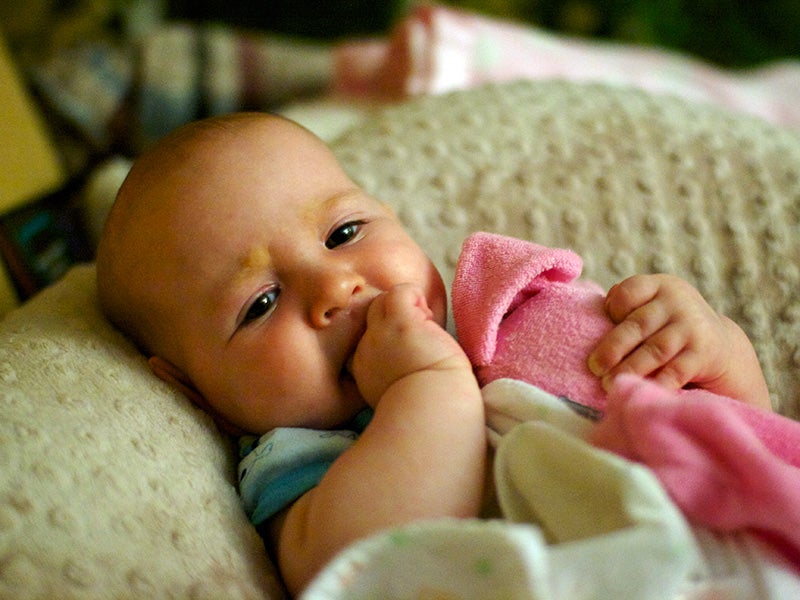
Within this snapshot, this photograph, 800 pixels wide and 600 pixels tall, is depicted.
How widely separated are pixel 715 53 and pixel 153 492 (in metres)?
1.93

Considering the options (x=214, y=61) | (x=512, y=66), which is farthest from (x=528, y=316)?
(x=214, y=61)

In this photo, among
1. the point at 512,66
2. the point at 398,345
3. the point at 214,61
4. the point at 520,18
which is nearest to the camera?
the point at 398,345

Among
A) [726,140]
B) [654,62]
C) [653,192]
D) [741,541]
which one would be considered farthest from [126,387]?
→ [654,62]

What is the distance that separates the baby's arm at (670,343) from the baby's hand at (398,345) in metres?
0.14

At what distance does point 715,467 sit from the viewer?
1.68ft

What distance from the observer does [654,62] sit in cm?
172

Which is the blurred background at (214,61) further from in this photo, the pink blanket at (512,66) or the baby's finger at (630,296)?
the baby's finger at (630,296)

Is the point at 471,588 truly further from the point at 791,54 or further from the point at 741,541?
the point at 791,54

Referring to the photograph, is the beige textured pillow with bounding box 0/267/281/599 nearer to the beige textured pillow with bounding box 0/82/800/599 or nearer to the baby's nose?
the beige textured pillow with bounding box 0/82/800/599

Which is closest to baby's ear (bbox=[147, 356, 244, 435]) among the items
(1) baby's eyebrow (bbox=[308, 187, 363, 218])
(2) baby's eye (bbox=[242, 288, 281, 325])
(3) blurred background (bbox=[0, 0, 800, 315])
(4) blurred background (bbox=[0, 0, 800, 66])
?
(2) baby's eye (bbox=[242, 288, 281, 325])

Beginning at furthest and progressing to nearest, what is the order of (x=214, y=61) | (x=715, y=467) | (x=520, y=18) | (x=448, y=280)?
(x=520, y=18) < (x=214, y=61) < (x=448, y=280) < (x=715, y=467)

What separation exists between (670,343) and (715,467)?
5.9 inches

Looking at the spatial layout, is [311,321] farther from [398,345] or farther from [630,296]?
[630,296]

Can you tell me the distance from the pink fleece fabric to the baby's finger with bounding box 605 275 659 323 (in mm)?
12
